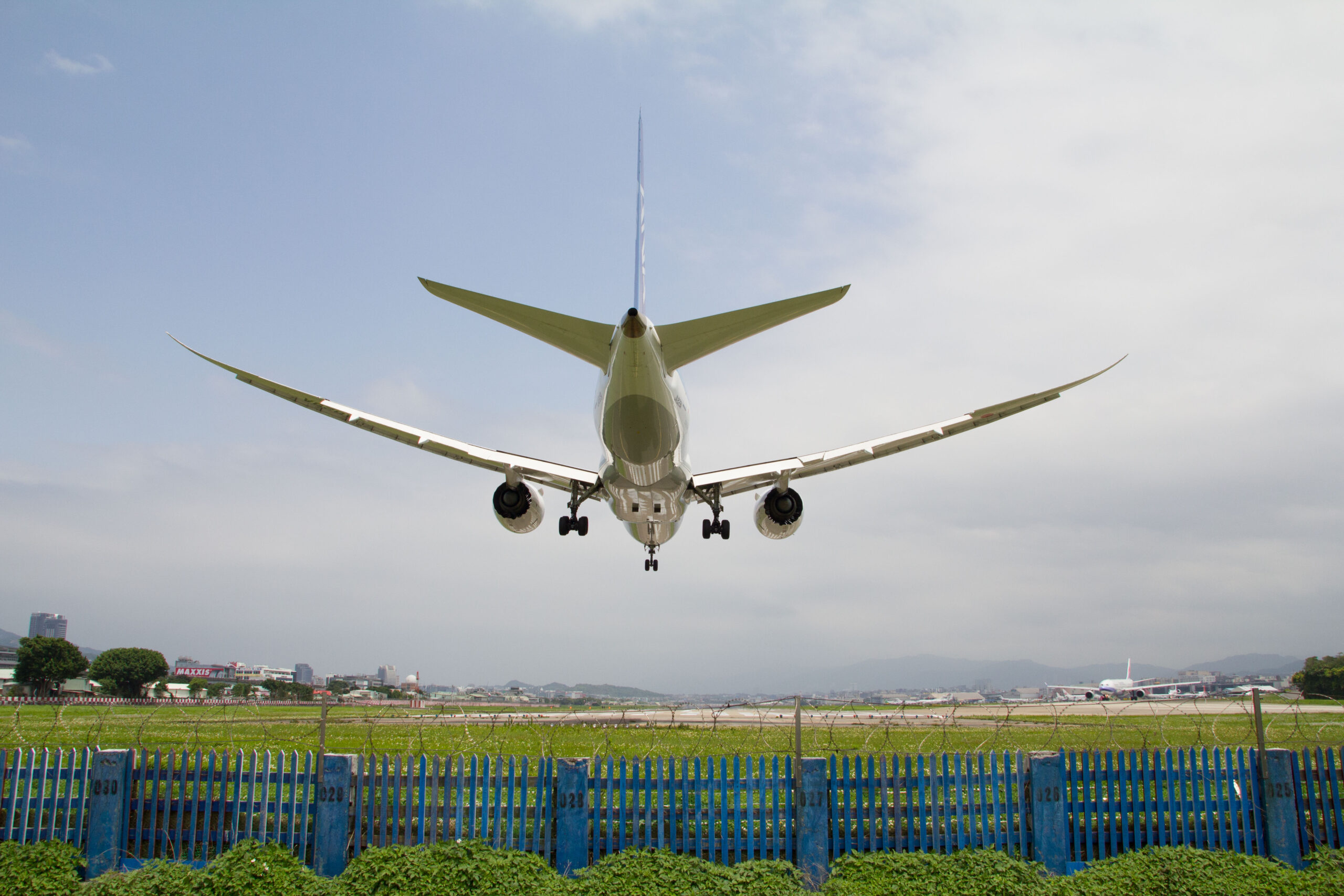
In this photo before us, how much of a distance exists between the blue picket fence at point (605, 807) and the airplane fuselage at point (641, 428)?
6.61m

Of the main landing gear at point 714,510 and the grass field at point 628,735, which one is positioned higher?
the main landing gear at point 714,510

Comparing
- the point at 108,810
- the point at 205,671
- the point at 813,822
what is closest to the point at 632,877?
the point at 813,822

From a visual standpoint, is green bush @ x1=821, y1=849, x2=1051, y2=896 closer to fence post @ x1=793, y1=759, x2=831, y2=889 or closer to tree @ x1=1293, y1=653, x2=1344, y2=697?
fence post @ x1=793, y1=759, x2=831, y2=889

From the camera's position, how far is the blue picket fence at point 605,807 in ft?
29.8

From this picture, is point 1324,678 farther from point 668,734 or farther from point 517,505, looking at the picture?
point 517,505

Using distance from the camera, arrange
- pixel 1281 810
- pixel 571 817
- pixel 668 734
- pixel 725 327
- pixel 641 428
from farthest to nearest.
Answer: pixel 668 734
pixel 641 428
pixel 725 327
pixel 1281 810
pixel 571 817

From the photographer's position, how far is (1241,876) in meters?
9.13

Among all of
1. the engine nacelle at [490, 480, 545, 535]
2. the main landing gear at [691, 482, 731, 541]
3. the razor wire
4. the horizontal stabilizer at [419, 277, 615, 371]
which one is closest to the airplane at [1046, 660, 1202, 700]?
the razor wire

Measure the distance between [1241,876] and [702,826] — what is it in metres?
6.53

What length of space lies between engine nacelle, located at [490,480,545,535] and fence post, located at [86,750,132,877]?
34.0 ft

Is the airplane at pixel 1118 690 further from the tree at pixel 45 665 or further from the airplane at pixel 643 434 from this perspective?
the tree at pixel 45 665

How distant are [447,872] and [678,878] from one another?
8.52ft

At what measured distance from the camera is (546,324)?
13.3 m

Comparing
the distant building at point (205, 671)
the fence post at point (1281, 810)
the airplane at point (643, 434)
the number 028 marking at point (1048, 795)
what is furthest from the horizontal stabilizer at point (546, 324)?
the distant building at point (205, 671)
